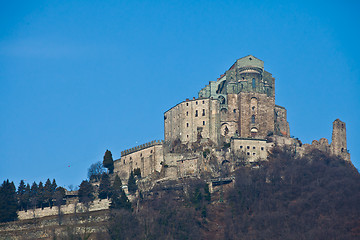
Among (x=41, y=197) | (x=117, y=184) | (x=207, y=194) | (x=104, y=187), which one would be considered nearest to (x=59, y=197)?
(x=41, y=197)

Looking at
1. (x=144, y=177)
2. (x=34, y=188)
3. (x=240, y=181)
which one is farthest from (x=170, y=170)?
(x=34, y=188)

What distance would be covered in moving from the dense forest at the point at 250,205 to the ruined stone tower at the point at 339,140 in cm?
596

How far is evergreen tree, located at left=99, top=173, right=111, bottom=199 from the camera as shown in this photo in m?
113

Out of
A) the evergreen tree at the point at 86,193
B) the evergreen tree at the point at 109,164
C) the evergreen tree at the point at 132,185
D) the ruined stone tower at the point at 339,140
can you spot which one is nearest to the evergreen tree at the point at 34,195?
the evergreen tree at the point at 86,193

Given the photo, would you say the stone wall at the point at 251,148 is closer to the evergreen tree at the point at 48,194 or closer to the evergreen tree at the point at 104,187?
the evergreen tree at the point at 104,187

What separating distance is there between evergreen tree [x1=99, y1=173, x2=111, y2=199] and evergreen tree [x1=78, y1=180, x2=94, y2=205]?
1.61 m

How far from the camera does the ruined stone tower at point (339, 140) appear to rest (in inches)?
4886

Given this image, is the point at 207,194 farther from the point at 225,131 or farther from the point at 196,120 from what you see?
the point at 225,131

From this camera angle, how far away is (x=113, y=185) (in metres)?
115

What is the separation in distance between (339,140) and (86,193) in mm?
40120

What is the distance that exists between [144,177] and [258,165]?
56.8 feet

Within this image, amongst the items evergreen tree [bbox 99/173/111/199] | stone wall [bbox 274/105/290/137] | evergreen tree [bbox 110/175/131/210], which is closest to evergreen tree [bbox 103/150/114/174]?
evergreen tree [bbox 99/173/111/199]

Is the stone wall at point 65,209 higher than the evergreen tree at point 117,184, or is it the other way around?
the evergreen tree at point 117,184

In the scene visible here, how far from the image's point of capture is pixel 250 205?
106m
